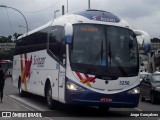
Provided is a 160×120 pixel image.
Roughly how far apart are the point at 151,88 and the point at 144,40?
7326mm

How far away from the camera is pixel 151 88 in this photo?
73.9 feet

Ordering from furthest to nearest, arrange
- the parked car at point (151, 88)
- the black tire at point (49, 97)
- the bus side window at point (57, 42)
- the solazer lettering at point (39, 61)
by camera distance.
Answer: the parked car at point (151, 88) < the solazer lettering at point (39, 61) < the black tire at point (49, 97) < the bus side window at point (57, 42)

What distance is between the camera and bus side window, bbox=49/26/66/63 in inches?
606

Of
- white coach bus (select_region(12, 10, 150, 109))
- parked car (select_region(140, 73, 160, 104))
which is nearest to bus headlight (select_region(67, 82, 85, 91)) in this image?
white coach bus (select_region(12, 10, 150, 109))

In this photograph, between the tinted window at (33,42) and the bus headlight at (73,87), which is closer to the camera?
the bus headlight at (73,87)

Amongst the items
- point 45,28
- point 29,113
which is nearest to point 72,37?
point 29,113

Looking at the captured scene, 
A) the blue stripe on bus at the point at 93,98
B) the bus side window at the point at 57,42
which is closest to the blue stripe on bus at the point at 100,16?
the bus side window at the point at 57,42

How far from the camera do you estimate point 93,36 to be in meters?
14.9

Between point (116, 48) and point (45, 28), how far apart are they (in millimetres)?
5084

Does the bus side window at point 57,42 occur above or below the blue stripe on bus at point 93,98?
above

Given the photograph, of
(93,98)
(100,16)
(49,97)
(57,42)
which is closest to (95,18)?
(100,16)

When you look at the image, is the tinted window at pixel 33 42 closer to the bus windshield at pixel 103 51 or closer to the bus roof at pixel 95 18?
the bus roof at pixel 95 18

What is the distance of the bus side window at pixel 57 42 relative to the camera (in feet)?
50.5

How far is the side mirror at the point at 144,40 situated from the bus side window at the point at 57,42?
2.71 m
